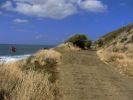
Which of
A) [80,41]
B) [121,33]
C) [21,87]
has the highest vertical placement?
[121,33]

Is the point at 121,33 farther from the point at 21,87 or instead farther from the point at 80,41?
the point at 21,87

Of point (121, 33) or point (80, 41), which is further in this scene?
point (80, 41)

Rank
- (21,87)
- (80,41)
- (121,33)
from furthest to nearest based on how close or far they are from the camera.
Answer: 1. (80,41)
2. (121,33)
3. (21,87)

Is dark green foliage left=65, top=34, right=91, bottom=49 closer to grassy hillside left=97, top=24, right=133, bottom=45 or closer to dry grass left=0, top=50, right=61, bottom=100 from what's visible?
grassy hillside left=97, top=24, right=133, bottom=45

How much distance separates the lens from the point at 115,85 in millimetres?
15953

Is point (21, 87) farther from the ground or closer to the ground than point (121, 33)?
closer to the ground

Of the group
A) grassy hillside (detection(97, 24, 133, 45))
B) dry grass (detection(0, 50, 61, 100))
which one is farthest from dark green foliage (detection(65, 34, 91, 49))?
dry grass (detection(0, 50, 61, 100))

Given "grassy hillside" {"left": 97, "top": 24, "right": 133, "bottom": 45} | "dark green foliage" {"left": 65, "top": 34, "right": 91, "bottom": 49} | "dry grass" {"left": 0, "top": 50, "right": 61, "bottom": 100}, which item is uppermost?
"grassy hillside" {"left": 97, "top": 24, "right": 133, "bottom": 45}

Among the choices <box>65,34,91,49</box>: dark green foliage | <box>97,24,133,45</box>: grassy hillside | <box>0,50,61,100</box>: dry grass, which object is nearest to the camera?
<box>0,50,61,100</box>: dry grass

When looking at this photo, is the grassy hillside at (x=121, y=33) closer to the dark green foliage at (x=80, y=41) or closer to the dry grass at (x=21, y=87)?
the dark green foliage at (x=80, y=41)

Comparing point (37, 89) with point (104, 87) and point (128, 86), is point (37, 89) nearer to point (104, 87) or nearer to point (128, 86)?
point (104, 87)

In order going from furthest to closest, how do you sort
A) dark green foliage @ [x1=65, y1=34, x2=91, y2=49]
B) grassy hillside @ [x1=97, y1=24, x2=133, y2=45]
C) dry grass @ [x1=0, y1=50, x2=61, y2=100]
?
dark green foliage @ [x1=65, y1=34, x2=91, y2=49], grassy hillside @ [x1=97, y1=24, x2=133, y2=45], dry grass @ [x1=0, y1=50, x2=61, y2=100]

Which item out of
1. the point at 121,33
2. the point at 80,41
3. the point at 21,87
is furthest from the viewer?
the point at 80,41

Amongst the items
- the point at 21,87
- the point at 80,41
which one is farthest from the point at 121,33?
the point at 21,87
